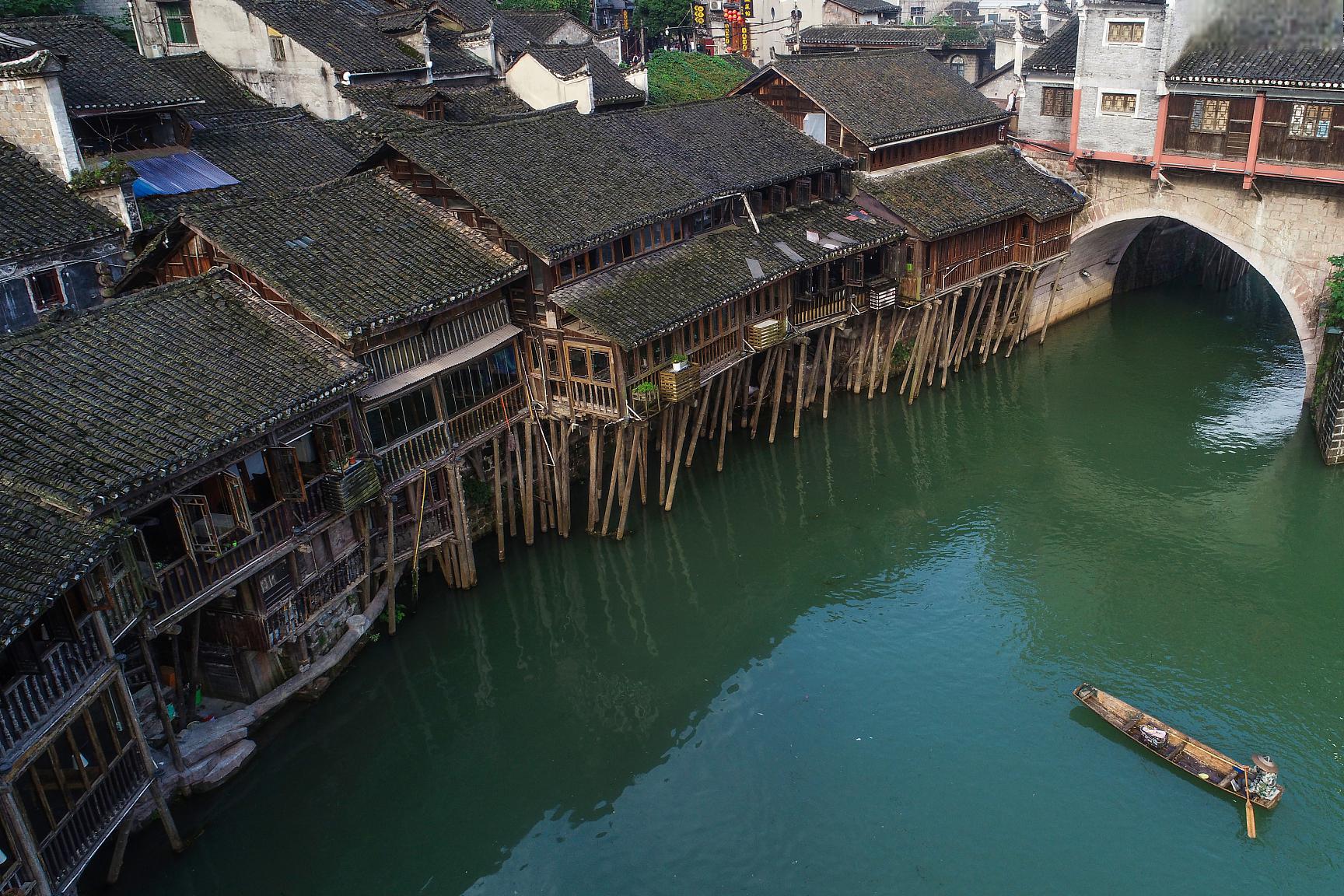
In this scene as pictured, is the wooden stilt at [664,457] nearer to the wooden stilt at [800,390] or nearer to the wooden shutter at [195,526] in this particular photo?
the wooden stilt at [800,390]

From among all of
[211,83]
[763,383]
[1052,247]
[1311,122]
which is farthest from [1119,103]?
[211,83]

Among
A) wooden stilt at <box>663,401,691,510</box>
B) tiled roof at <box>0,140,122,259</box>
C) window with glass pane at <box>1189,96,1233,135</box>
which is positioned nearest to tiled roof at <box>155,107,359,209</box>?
tiled roof at <box>0,140,122,259</box>

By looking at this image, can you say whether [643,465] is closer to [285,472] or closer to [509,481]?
[509,481]

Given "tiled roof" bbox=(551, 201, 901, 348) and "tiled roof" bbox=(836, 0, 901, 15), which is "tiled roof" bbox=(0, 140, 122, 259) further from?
"tiled roof" bbox=(836, 0, 901, 15)

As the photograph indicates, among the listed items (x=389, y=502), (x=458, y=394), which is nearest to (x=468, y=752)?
(x=389, y=502)

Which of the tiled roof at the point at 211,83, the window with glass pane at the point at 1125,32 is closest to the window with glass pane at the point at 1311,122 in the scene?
the window with glass pane at the point at 1125,32
